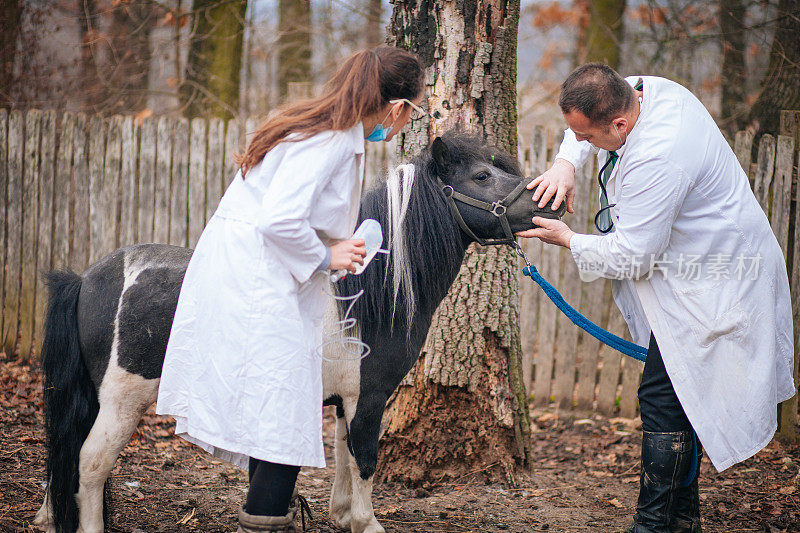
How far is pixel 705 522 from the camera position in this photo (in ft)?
12.5

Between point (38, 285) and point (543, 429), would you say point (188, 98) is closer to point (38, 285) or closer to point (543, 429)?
point (38, 285)

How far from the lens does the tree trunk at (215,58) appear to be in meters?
8.41

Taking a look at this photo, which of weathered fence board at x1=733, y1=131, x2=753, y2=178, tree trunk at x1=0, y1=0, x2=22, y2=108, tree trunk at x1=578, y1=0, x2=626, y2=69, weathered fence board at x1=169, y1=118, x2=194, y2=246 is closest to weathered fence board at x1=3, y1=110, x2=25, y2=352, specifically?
tree trunk at x1=0, y1=0, x2=22, y2=108

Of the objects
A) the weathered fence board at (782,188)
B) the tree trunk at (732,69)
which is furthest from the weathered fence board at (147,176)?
the tree trunk at (732,69)

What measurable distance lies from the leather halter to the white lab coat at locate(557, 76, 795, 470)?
384 mm

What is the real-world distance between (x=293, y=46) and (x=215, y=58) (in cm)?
198

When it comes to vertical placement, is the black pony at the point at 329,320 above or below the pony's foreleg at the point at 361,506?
above

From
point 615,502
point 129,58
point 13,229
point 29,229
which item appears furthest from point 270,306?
point 129,58

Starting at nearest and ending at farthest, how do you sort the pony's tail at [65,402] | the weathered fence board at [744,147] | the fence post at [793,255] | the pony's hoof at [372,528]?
the pony's tail at [65,402], the pony's hoof at [372,528], the fence post at [793,255], the weathered fence board at [744,147]

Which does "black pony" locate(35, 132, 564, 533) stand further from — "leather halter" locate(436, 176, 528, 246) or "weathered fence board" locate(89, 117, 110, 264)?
"weathered fence board" locate(89, 117, 110, 264)

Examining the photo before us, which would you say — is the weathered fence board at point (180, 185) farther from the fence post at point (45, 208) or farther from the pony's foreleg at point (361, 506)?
the pony's foreleg at point (361, 506)

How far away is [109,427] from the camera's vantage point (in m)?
2.99

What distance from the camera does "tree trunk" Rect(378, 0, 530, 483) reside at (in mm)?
4121

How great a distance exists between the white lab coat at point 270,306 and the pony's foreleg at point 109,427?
2.13ft
